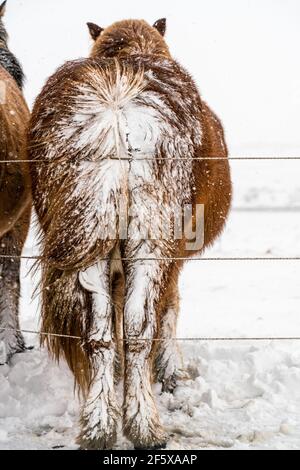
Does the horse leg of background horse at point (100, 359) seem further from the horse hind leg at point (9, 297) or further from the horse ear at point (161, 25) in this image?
the horse ear at point (161, 25)

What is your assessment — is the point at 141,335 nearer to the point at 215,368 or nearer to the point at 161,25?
the point at 215,368

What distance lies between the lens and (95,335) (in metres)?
2.95

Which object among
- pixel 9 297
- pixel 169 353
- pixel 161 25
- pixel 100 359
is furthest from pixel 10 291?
pixel 161 25

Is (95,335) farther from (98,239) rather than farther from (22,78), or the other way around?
(22,78)

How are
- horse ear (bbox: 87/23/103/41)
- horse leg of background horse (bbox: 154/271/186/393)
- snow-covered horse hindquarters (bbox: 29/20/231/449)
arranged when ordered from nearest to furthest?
1. snow-covered horse hindquarters (bbox: 29/20/231/449)
2. horse leg of background horse (bbox: 154/271/186/393)
3. horse ear (bbox: 87/23/103/41)

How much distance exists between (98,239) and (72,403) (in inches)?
51.6

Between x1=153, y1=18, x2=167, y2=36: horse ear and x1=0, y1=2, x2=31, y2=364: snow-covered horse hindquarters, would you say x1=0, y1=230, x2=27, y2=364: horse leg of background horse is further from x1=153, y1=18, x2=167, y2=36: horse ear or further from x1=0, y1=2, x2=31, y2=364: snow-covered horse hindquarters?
x1=153, y1=18, x2=167, y2=36: horse ear

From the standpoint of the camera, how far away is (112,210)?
2859 mm

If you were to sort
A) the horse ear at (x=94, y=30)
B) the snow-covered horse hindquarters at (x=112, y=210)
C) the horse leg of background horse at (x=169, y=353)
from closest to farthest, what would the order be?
the snow-covered horse hindquarters at (x=112, y=210) < the horse leg of background horse at (x=169, y=353) < the horse ear at (x=94, y=30)

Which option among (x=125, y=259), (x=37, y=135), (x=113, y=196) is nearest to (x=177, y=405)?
(x=125, y=259)

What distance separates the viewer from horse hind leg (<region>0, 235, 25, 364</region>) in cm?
482

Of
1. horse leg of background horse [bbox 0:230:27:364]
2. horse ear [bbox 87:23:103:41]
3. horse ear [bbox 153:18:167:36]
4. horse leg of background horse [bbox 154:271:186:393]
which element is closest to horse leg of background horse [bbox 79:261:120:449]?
horse leg of background horse [bbox 154:271:186:393]

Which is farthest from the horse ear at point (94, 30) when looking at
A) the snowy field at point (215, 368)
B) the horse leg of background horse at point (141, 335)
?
the horse leg of background horse at point (141, 335)

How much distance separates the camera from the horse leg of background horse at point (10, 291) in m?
4.81
